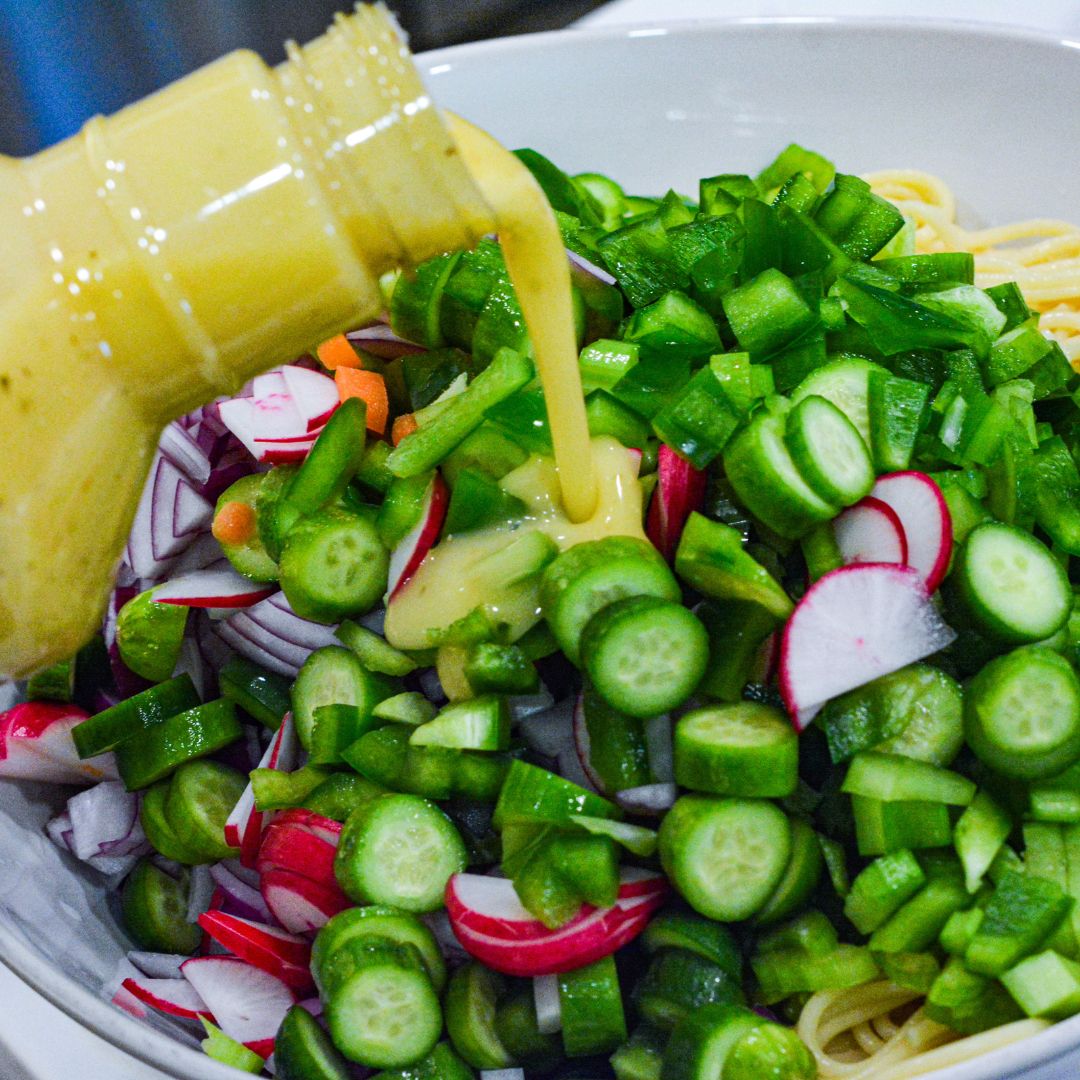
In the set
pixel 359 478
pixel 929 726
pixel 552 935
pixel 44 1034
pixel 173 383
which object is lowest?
pixel 44 1034

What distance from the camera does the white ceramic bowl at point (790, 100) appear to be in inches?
124

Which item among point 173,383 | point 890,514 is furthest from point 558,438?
point 173,383

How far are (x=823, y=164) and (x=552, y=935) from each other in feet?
6.69

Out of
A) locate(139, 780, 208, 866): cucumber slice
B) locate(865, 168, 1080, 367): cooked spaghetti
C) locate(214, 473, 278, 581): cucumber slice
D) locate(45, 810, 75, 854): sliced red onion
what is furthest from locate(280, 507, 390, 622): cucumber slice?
locate(865, 168, 1080, 367): cooked spaghetti

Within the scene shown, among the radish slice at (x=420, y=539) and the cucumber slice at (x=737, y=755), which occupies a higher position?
the radish slice at (x=420, y=539)

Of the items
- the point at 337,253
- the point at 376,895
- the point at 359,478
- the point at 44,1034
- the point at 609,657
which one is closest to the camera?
the point at 337,253

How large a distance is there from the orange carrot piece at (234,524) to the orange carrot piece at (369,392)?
287 millimetres

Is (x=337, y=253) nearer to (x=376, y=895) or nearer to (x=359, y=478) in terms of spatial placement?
(x=359, y=478)

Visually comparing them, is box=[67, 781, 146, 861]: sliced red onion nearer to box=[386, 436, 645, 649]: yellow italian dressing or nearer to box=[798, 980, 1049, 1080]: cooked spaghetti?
box=[386, 436, 645, 649]: yellow italian dressing

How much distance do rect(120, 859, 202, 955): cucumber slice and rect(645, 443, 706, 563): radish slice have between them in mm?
1150

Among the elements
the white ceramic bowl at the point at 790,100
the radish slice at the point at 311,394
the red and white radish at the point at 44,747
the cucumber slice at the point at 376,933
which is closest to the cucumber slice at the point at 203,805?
the red and white radish at the point at 44,747

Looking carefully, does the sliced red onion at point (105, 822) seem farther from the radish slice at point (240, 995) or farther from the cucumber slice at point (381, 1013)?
the cucumber slice at point (381, 1013)

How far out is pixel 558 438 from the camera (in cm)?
184

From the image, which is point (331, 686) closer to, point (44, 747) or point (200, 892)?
point (200, 892)
